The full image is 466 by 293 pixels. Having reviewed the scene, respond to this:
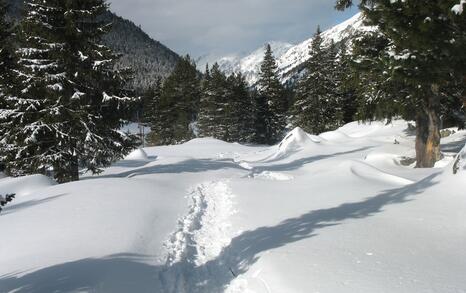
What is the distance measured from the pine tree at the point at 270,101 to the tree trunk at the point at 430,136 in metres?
37.9

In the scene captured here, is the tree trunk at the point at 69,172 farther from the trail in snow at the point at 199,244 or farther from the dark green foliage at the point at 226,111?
the dark green foliage at the point at 226,111

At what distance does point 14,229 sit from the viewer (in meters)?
9.59

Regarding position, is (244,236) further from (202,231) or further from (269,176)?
(269,176)

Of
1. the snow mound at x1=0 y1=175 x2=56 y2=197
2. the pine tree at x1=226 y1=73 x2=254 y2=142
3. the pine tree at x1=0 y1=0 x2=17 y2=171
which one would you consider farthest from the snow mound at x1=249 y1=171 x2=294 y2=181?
the pine tree at x1=226 y1=73 x2=254 y2=142

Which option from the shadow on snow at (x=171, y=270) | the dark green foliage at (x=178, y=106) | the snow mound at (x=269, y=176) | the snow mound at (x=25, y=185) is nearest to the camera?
the shadow on snow at (x=171, y=270)

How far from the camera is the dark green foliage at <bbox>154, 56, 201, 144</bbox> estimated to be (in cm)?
6325

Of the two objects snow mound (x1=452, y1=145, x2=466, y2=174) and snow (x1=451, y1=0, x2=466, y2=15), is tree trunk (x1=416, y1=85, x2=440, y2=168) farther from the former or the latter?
snow (x1=451, y1=0, x2=466, y2=15)

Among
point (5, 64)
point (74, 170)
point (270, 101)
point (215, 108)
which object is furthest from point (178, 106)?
point (5, 64)

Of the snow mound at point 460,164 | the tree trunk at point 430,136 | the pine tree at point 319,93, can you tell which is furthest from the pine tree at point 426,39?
the pine tree at point 319,93

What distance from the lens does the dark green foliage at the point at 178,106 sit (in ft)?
208

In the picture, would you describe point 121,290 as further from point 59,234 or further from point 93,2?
point 93,2

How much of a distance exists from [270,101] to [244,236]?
49327mm

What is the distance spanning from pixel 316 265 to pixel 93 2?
16091mm

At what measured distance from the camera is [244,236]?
9102mm
